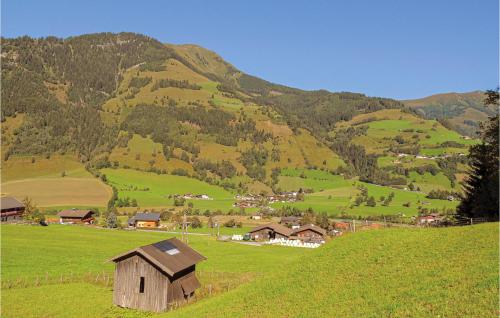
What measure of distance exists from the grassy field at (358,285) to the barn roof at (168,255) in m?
4.82

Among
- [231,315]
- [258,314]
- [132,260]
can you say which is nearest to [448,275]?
[258,314]

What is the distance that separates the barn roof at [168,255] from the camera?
42.0 metres

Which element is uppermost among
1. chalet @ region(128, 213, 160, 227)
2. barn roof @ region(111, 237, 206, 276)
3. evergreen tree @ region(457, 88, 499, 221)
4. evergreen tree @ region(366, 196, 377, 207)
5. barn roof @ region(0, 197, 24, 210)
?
evergreen tree @ region(457, 88, 499, 221)

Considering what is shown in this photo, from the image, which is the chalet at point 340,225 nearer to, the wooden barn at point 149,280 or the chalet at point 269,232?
the chalet at point 269,232

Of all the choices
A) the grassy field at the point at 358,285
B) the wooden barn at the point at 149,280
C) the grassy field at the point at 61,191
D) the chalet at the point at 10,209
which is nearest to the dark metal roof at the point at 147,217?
the grassy field at the point at 61,191

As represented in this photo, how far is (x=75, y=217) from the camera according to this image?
459 feet

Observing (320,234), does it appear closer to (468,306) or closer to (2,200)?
(2,200)

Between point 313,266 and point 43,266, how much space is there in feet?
147

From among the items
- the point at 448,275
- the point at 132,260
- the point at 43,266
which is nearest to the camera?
the point at 448,275

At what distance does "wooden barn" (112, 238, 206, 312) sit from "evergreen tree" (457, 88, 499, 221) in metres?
34.6

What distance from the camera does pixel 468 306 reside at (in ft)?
60.4


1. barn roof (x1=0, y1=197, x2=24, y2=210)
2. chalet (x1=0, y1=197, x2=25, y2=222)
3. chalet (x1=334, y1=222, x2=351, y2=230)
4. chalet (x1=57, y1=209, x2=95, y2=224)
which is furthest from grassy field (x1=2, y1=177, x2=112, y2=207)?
chalet (x1=334, y1=222, x2=351, y2=230)

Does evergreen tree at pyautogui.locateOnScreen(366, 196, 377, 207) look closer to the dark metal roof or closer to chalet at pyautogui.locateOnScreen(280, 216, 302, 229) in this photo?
chalet at pyautogui.locateOnScreen(280, 216, 302, 229)

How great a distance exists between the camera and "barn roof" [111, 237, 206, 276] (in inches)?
1655
